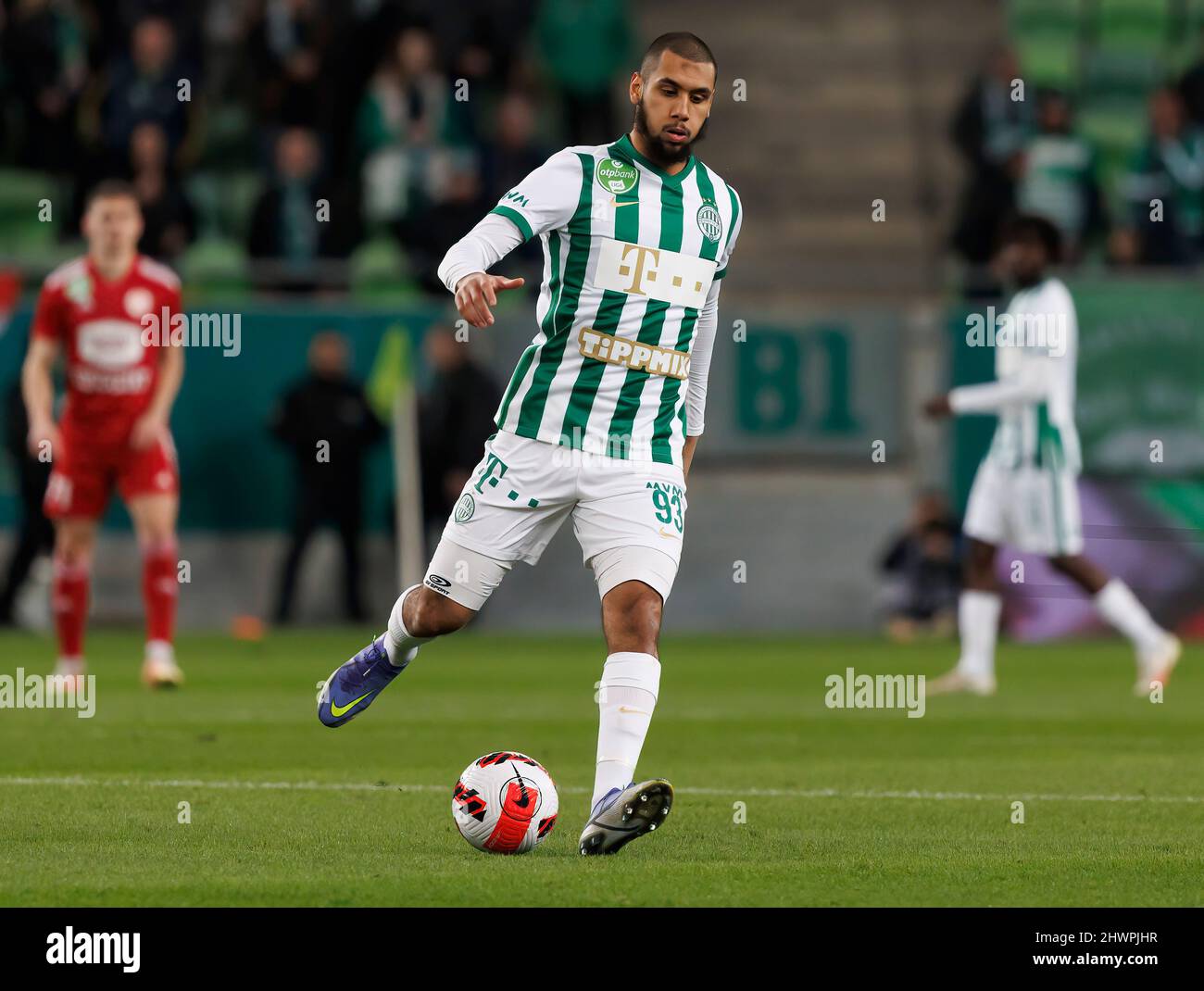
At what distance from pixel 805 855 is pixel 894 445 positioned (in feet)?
42.1

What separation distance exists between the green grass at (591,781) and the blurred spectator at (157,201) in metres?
4.63

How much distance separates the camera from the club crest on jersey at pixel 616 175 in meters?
7.15

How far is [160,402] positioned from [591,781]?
4296 millimetres

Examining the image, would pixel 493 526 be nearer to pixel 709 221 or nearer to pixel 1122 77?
pixel 709 221

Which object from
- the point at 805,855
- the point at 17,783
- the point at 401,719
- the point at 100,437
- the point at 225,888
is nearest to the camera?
the point at 225,888

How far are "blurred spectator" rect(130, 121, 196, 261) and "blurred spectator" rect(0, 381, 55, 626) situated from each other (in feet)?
5.69

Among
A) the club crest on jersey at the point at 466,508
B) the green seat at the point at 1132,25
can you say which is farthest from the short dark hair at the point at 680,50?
the green seat at the point at 1132,25

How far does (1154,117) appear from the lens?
67.3 ft

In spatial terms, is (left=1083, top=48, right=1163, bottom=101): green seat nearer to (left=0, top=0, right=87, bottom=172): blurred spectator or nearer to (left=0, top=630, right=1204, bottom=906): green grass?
(left=0, top=630, right=1204, bottom=906): green grass

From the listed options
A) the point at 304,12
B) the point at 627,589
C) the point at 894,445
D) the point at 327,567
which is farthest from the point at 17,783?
the point at 304,12

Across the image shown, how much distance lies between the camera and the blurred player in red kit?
1235 centimetres

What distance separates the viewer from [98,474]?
40.8ft

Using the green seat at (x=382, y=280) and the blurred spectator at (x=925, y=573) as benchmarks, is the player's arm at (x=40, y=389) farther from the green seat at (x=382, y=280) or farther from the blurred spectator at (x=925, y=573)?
the blurred spectator at (x=925, y=573)
